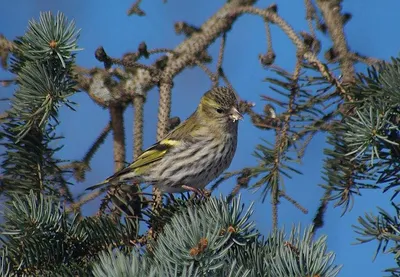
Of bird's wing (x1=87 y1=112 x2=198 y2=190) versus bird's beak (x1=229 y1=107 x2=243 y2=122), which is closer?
bird's wing (x1=87 y1=112 x2=198 y2=190)

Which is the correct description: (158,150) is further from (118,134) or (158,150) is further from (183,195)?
(183,195)

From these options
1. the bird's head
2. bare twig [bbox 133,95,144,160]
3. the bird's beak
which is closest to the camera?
bare twig [bbox 133,95,144,160]

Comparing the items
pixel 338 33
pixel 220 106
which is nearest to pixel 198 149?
pixel 220 106

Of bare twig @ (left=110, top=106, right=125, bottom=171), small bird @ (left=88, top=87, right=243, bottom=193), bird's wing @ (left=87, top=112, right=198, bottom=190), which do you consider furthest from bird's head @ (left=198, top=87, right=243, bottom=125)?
bare twig @ (left=110, top=106, right=125, bottom=171)

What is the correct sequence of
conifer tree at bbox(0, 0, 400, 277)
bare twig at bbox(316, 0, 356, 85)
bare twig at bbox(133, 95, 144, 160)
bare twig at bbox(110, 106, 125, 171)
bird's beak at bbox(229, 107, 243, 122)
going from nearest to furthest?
conifer tree at bbox(0, 0, 400, 277) < bare twig at bbox(316, 0, 356, 85) < bare twig at bbox(133, 95, 144, 160) < bare twig at bbox(110, 106, 125, 171) < bird's beak at bbox(229, 107, 243, 122)

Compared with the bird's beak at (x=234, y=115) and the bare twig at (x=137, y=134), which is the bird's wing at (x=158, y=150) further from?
the bird's beak at (x=234, y=115)

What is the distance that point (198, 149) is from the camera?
3066mm

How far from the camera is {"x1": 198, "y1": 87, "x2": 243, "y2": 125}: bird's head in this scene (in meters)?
2.92

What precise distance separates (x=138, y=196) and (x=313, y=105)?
646 millimetres

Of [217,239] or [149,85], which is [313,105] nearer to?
[149,85]

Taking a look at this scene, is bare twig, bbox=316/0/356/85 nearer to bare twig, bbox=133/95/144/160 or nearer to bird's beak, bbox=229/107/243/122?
bird's beak, bbox=229/107/243/122

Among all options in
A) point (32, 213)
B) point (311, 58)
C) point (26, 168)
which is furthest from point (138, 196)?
point (311, 58)

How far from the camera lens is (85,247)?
1767mm

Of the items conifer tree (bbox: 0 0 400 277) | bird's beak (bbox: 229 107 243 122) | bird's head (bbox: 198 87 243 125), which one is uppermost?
bird's head (bbox: 198 87 243 125)
